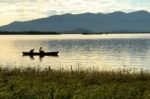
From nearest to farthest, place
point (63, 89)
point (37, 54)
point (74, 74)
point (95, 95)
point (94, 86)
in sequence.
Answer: point (95, 95) → point (63, 89) → point (94, 86) → point (74, 74) → point (37, 54)

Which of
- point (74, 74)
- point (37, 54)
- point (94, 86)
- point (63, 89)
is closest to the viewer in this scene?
point (63, 89)

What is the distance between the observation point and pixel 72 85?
2373 centimetres

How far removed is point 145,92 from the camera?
20938 mm

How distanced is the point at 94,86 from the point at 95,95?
357cm

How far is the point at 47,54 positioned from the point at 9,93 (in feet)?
196

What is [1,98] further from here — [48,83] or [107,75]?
[107,75]

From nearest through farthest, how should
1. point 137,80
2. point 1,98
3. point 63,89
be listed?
1. point 1,98
2. point 63,89
3. point 137,80

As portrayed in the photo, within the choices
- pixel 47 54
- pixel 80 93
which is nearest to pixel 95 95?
pixel 80 93

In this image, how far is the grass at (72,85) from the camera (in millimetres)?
19558

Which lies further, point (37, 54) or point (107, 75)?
point (37, 54)

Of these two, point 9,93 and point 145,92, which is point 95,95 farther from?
point 9,93

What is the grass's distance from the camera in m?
19.6

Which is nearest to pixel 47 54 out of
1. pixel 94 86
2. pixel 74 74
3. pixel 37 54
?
pixel 37 54

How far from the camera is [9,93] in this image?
67.0 ft
